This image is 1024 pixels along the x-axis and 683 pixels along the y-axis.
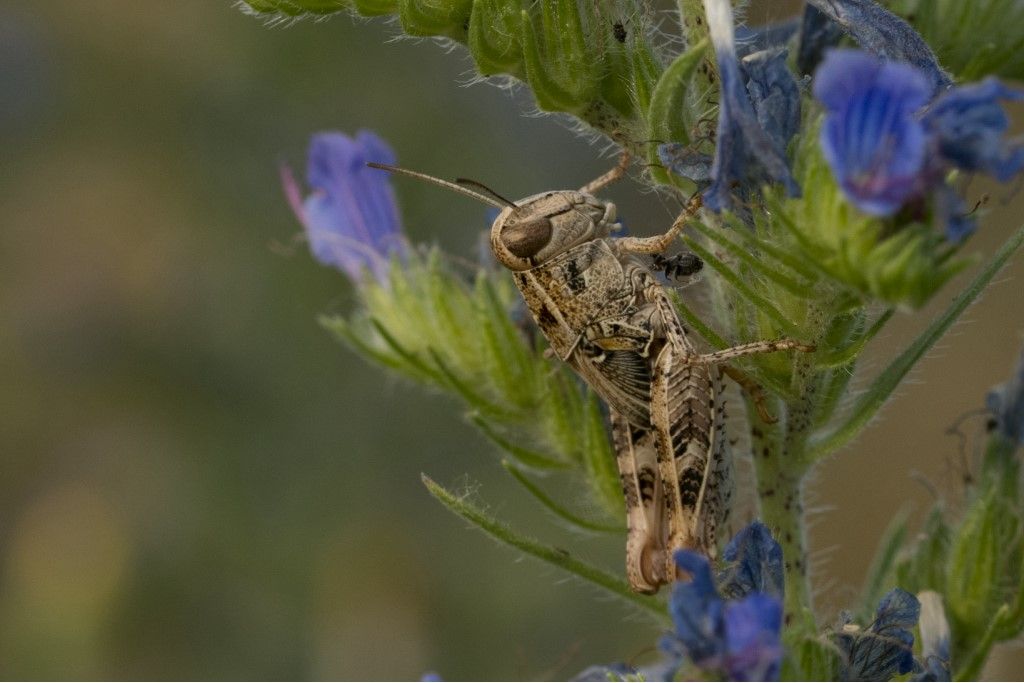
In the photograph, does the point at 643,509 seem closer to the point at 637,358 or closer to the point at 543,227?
the point at 637,358

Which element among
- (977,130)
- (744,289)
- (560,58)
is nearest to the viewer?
(977,130)

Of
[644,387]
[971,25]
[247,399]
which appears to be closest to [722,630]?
[644,387]

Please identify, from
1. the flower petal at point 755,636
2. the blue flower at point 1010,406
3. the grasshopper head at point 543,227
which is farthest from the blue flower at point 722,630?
the blue flower at point 1010,406

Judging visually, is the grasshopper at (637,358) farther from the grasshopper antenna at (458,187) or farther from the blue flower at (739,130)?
the blue flower at (739,130)

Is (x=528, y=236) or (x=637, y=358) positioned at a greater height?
(x=528, y=236)

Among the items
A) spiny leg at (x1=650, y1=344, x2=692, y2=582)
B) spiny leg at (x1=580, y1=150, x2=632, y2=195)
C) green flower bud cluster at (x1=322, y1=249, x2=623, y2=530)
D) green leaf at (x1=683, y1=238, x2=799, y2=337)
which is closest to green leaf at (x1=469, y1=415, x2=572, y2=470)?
green flower bud cluster at (x1=322, y1=249, x2=623, y2=530)

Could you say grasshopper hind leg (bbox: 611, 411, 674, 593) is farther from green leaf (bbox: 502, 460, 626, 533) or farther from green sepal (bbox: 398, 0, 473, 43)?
green sepal (bbox: 398, 0, 473, 43)

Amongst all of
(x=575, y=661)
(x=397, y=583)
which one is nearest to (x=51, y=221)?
(x=397, y=583)
